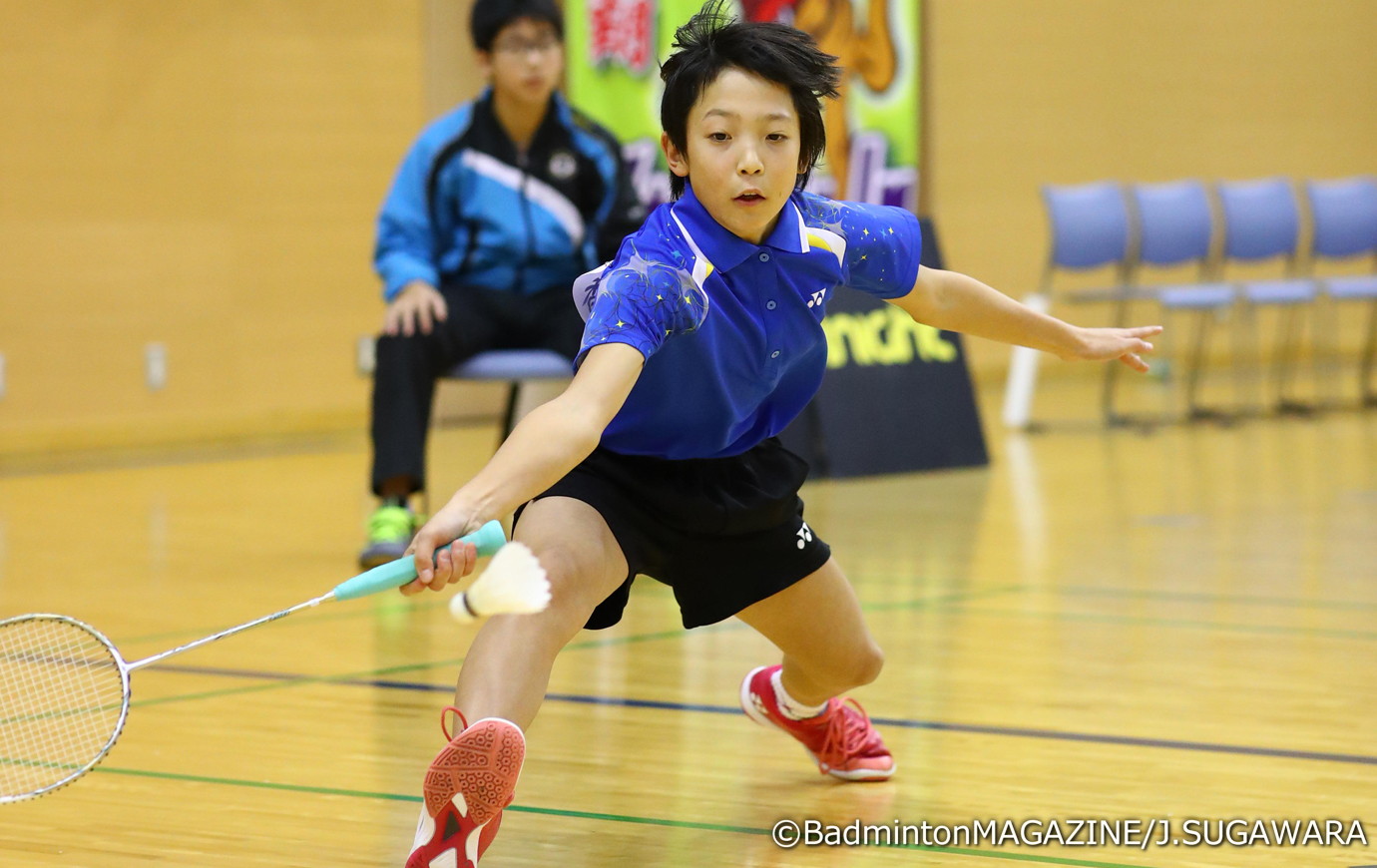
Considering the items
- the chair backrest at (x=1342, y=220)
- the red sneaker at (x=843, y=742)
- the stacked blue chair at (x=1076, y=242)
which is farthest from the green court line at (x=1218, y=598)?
the chair backrest at (x=1342, y=220)

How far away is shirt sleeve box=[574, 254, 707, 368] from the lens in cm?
211

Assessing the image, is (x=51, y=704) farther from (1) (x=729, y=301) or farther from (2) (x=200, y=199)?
(2) (x=200, y=199)

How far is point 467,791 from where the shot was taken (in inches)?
79.5

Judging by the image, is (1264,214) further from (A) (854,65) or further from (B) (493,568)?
A: (B) (493,568)

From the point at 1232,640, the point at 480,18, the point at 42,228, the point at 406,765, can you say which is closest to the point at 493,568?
the point at 406,765

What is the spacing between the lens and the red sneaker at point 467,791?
1998 mm

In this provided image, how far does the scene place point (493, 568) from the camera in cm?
185

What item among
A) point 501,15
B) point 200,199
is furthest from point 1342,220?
point 501,15

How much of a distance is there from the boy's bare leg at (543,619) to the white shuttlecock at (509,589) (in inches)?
10.1

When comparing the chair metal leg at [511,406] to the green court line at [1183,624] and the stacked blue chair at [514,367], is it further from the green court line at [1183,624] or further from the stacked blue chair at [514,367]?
the green court line at [1183,624]

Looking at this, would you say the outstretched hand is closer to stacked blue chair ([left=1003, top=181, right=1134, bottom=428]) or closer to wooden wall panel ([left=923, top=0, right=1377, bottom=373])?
stacked blue chair ([left=1003, top=181, right=1134, bottom=428])

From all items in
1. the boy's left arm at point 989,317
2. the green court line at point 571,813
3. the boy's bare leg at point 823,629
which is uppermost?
the boy's left arm at point 989,317

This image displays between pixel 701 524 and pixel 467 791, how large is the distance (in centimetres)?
55

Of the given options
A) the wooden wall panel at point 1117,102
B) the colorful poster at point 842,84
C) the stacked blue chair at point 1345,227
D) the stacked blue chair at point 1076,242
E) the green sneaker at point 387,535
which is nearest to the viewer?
the green sneaker at point 387,535
